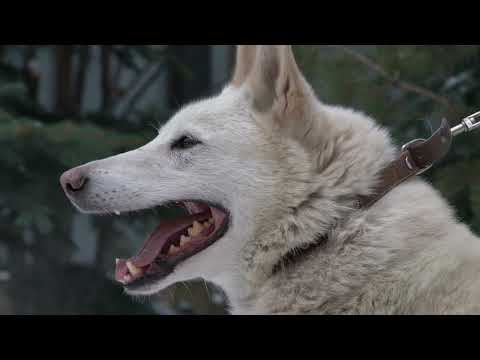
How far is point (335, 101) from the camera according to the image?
2.99 m

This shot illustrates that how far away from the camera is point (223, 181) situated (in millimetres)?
1766

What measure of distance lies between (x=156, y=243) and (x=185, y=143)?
29 cm

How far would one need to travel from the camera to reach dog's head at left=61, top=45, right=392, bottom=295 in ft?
5.64

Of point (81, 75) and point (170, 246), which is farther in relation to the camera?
point (81, 75)

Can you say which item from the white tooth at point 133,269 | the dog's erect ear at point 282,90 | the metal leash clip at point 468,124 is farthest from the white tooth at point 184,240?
the metal leash clip at point 468,124

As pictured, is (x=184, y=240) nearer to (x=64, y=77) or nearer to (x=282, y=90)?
(x=282, y=90)

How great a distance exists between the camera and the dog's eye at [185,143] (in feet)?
5.99

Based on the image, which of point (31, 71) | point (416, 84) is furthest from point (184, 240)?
point (31, 71)

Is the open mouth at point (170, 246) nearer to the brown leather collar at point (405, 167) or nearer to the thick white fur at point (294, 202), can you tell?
the thick white fur at point (294, 202)

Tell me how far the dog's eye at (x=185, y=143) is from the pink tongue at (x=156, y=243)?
0.20 m

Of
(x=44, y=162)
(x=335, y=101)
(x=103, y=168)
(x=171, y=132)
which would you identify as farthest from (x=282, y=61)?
(x=44, y=162)

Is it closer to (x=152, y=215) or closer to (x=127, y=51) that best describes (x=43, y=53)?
(x=127, y=51)

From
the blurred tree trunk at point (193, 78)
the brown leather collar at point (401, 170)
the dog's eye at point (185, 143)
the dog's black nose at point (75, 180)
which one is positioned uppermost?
the brown leather collar at point (401, 170)

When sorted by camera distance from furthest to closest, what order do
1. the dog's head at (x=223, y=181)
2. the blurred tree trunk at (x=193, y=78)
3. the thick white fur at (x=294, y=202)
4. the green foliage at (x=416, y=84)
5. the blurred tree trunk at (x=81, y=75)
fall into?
1. the blurred tree trunk at (x=193, y=78)
2. the blurred tree trunk at (x=81, y=75)
3. the green foliage at (x=416, y=84)
4. the dog's head at (x=223, y=181)
5. the thick white fur at (x=294, y=202)
